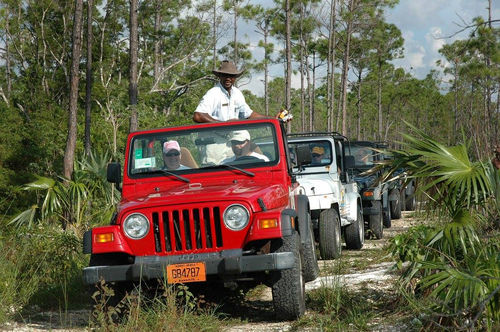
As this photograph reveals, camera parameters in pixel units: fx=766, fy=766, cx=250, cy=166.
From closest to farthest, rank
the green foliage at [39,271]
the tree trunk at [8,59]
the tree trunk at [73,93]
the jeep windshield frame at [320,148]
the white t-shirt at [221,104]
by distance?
the green foliage at [39,271] < the white t-shirt at [221,104] < the jeep windshield frame at [320,148] < the tree trunk at [73,93] < the tree trunk at [8,59]

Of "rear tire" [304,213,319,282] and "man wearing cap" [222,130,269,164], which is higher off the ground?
"man wearing cap" [222,130,269,164]

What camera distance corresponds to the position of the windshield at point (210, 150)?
744 centimetres

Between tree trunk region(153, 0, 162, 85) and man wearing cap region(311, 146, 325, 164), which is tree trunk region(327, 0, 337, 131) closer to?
tree trunk region(153, 0, 162, 85)

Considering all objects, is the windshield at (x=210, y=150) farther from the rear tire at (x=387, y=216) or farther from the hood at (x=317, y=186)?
the rear tire at (x=387, y=216)

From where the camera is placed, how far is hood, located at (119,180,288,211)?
6.30m

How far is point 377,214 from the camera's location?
46.1 feet

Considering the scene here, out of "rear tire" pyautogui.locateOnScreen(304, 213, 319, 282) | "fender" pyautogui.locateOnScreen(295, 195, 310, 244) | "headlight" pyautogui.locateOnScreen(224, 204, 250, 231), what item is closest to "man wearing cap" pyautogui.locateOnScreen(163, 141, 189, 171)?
"fender" pyautogui.locateOnScreen(295, 195, 310, 244)

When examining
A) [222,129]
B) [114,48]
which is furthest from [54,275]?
[114,48]

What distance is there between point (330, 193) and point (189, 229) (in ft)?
15.6

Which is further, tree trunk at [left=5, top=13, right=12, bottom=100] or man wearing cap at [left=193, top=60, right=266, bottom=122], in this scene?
tree trunk at [left=5, top=13, right=12, bottom=100]

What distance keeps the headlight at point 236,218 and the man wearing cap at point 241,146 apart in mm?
1253

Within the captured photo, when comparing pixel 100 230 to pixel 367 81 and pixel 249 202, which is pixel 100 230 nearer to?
pixel 249 202

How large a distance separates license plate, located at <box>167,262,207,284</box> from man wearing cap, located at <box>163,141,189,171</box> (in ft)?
5.07

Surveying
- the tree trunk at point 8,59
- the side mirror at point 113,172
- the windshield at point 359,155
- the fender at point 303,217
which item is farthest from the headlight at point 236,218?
the tree trunk at point 8,59
